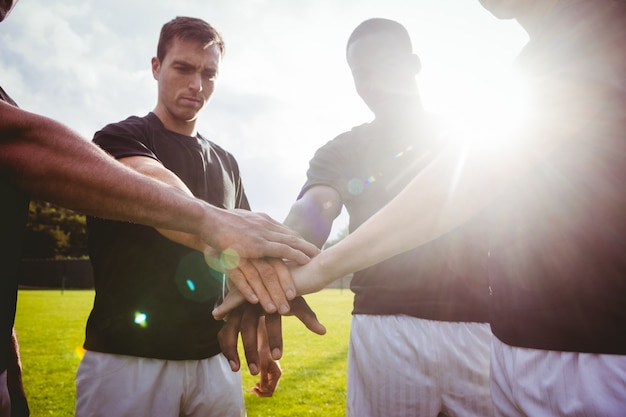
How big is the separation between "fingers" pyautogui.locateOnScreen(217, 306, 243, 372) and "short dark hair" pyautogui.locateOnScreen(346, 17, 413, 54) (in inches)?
74.3

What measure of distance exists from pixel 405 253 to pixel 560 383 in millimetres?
1180

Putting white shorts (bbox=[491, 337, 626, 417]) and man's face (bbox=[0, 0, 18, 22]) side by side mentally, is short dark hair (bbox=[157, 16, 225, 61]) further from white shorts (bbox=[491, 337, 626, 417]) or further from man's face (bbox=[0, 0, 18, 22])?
white shorts (bbox=[491, 337, 626, 417])

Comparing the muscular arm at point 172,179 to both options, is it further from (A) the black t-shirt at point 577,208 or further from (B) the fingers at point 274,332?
(A) the black t-shirt at point 577,208

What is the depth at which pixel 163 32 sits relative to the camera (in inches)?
112

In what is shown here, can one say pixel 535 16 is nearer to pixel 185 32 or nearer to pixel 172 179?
pixel 172 179

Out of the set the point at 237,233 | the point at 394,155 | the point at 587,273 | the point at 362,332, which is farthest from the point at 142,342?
the point at 587,273

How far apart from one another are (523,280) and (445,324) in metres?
1.01

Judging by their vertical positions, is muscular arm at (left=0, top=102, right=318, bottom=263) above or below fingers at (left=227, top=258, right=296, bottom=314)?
above

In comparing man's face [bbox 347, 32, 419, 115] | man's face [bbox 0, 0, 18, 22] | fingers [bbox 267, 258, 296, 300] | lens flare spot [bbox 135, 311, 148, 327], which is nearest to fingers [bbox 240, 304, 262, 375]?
fingers [bbox 267, 258, 296, 300]

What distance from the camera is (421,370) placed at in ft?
6.65

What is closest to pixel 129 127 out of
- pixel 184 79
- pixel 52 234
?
pixel 184 79

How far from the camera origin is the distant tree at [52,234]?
53375mm

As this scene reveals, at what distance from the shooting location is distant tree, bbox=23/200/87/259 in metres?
53.4

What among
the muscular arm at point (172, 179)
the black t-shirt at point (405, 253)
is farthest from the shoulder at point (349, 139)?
the muscular arm at point (172, 179)
